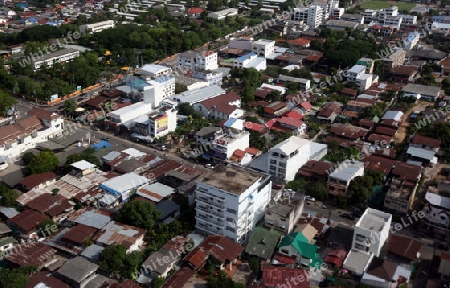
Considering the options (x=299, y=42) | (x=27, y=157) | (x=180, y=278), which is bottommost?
(x=180, y=278)

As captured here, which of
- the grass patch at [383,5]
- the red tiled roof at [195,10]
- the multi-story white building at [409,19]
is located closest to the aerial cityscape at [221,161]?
the multi-story white building at [409,19]

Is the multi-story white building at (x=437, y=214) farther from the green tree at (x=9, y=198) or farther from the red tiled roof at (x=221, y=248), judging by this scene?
the green tree at (x=9, y=198)

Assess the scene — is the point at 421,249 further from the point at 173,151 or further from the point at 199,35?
the point at 199,35

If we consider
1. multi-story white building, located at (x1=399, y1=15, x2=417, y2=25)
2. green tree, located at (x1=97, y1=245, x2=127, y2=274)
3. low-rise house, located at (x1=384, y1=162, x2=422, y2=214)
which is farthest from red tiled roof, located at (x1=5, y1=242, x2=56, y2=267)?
multi-story white building, located at (x1=399, y1=15, x2=417, y2=25)

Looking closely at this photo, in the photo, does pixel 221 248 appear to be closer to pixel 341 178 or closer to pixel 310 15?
pixel 341 178

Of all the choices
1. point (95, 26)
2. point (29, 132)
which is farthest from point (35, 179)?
point (95, 26)

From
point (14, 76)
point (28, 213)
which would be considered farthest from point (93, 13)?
point (28, 213)
